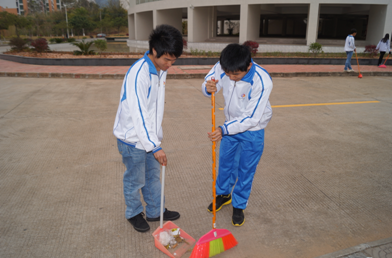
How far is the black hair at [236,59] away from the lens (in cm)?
234

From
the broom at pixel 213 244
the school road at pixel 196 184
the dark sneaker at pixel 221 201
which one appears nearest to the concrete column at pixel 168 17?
the school road at pixel 196 184

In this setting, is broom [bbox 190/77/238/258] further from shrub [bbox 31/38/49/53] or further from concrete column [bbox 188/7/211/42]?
concrete column [bbox 188/7/211/42]

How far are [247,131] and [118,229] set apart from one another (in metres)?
1.51

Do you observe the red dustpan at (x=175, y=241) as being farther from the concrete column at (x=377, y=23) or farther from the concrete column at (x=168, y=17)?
the concrete column at (x=168, y=17)

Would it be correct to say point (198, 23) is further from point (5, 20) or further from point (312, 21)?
point (5, 20)

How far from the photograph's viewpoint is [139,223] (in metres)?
2.69

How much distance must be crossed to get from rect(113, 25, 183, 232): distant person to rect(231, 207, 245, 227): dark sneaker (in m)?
0.85

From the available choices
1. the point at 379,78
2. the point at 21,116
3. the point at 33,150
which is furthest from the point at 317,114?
the point at 379,78

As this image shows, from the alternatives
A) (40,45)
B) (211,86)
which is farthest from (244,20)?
(211,86)

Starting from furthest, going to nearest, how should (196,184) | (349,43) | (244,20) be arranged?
(244,20) < (349,43) < (196,184)

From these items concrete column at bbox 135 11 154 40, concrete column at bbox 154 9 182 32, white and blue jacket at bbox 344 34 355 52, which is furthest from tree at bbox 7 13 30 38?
white and blue jacket at bbox 344 34 355 52

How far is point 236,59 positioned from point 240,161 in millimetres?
980

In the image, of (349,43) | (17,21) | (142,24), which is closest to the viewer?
(349,43)

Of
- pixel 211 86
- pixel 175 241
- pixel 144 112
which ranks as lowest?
pixel 175 241
